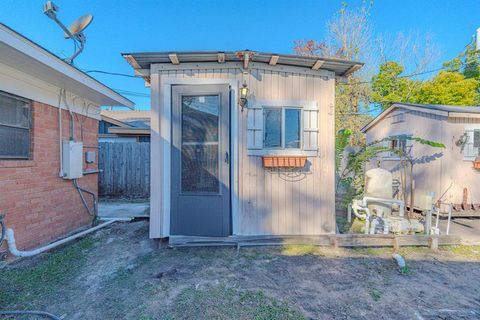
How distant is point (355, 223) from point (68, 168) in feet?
18.3

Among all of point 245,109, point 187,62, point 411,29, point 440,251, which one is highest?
point 411,29

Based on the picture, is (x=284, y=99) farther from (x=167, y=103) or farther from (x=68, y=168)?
(x=68, y=168)

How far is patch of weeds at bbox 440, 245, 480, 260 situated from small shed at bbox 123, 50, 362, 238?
5.98ft

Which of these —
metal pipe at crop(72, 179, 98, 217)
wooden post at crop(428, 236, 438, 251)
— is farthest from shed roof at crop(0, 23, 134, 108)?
wooden post at crop(428, 236, 438, 251)

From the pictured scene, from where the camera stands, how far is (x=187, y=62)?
3.71m

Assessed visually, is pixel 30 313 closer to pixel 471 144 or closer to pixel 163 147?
pixel 163 147

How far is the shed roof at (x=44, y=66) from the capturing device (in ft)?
8.59

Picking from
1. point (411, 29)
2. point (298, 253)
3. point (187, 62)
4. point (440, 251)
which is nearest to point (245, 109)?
point (187, 62)

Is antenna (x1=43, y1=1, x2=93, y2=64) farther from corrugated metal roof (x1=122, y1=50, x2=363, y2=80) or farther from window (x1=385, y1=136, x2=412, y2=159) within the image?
window (x1=385, y1=136, x2=412, y2=159)

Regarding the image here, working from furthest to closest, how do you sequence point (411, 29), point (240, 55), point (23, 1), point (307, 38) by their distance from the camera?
1. point (307, 38)
2. point (411, 29)
3. point (23, 1)
4. point (240, 55)

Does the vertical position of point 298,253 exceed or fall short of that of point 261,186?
it falls short

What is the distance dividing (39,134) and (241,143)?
311cm

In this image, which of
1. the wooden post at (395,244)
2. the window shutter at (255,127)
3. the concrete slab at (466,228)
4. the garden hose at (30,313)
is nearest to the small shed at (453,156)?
the concrete slab at (466,228)

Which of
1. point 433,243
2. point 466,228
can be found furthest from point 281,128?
point 466,228
